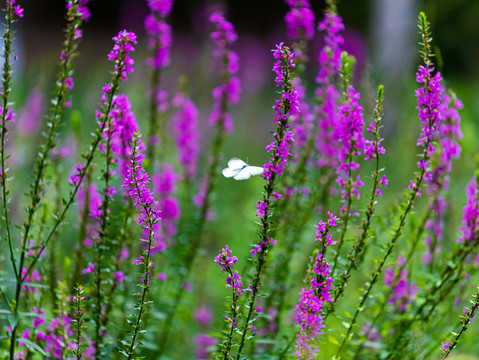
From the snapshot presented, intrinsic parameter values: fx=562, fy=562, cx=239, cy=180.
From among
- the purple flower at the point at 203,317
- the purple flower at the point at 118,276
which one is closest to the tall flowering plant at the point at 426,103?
the purple flower at the point at 118,276

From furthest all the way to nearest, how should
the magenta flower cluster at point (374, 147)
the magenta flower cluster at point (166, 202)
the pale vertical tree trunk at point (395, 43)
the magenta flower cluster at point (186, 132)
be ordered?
the pale vertical tree trunk at point (395, 43)
the magenta flower cluster at point (186, 132)
the magenta flower cluster at point (166, 202)
the magenta flower cluster at point (374, 147)

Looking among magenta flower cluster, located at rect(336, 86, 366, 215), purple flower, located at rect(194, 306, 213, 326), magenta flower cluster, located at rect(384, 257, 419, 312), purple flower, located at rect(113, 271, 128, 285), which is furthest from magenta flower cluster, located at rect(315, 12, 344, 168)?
purple flower, located at rect(194, 306, 213, 326)

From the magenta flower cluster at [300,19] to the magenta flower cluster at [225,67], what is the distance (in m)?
0.32

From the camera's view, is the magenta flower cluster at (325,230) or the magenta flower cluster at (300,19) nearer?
the magenta flower cluster at (325,230)

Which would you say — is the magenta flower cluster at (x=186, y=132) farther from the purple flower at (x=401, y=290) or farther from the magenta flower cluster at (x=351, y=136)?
the magenta flower cluster at (x=351, y=136)

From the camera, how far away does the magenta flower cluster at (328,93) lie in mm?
2881

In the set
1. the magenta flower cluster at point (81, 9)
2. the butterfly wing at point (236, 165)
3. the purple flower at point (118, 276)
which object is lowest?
the purple flower at point (118, 276)

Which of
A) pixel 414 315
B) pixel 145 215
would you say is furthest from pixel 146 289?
pixel 414 315

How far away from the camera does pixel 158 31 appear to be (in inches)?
125

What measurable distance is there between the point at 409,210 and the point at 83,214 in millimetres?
1725

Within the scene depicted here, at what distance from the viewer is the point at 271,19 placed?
17.8 m

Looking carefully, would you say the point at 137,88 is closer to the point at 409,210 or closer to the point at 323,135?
the point at 323,135

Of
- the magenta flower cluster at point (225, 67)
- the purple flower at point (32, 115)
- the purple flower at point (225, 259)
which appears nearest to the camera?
the purple flower at point (225, 259)

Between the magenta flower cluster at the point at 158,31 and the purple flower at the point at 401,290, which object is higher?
the magenta flower cluster at the point at 158,31
